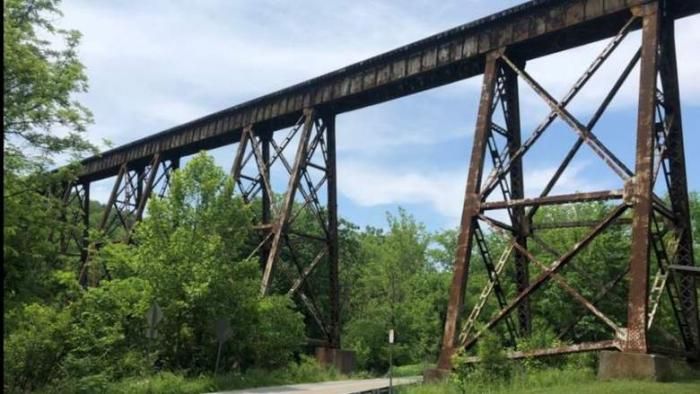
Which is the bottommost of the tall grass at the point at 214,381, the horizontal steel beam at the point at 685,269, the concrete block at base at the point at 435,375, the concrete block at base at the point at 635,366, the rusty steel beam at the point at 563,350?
the tall grass at the point at 214,381

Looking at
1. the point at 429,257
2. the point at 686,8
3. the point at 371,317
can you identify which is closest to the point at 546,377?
the point at 686,8

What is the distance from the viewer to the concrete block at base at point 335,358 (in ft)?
68.0

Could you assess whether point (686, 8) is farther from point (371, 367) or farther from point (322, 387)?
point (371, 367)

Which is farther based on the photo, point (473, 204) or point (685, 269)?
point (473, 204)

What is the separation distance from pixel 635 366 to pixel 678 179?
4764 millimetres

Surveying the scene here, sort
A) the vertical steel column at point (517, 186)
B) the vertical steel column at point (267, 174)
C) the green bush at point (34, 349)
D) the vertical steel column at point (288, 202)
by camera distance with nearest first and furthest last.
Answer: the green bush at point (34, 349)
the vertical steel column at point (517, 186)
the vertical steel column at point (288, 202)
the vertical steel column at point (267, 174)

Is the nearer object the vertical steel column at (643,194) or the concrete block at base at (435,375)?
the vertical steel column at (643,194)

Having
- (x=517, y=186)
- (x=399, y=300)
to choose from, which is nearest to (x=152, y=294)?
(x=517, y=186)

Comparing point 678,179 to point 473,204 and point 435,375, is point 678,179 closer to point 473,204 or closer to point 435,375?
point 473,204

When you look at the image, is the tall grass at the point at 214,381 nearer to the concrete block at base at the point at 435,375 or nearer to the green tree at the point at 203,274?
the green tree at the point at 203,274

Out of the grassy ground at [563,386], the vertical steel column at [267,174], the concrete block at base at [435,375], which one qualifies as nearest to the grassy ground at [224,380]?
the vertical steel column at [267,174]

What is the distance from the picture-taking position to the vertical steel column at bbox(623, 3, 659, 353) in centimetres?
1157

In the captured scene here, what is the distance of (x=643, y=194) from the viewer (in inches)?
476

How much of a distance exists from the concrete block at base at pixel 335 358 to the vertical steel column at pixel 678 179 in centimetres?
1040
